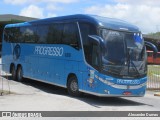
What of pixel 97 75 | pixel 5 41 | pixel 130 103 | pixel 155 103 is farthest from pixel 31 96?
pixel 5 41

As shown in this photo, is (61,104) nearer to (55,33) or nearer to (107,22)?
(107,22)

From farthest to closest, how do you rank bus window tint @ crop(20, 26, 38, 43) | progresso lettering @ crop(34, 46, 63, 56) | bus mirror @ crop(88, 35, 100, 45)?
bus window tint @ crop(20, 26, 38, 43) → progresso lettering @ crop(34, 46, 63, 56) → bus mirror @ crop(88, 35, 100, 45)

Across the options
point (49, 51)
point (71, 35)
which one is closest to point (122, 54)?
point (71, 35)

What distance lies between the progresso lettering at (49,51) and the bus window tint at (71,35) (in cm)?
60

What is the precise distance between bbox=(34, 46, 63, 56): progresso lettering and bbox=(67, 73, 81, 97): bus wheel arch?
1381mm

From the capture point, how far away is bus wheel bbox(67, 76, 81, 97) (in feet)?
57.8

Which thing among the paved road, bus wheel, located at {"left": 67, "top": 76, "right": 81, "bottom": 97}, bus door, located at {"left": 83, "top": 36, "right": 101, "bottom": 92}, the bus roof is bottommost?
the paved road

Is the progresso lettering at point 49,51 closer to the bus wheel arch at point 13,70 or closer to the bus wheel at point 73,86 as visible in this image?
the bus wheel at point 73,86

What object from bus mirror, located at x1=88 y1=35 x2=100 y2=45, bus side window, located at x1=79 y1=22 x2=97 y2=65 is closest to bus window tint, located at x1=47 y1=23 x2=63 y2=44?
bus side window, located at x1=79 y1=22 x2=97 y2=65

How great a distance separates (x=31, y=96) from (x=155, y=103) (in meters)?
5.07

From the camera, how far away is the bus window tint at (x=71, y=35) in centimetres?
1763

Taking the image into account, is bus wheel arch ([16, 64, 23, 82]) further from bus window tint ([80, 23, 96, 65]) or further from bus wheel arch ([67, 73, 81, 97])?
bus window tint ([80, 23, 96, 65])

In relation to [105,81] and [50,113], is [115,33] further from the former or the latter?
[50,113]

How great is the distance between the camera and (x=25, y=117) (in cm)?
1162
